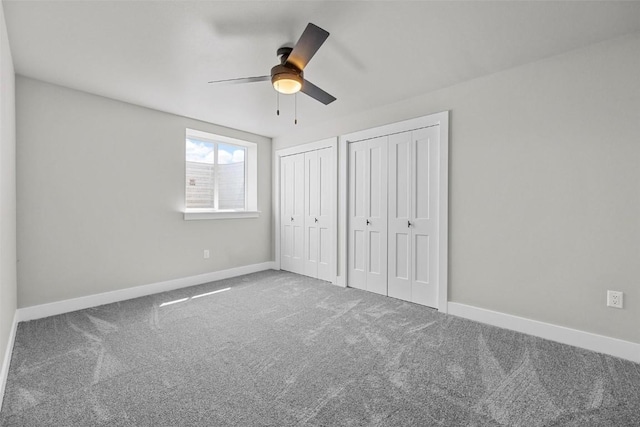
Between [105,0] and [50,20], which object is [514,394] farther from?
[50,20]

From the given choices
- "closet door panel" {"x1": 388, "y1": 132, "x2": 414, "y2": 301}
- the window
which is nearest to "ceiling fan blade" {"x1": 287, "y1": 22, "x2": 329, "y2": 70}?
"closet door panel" {"x1": 388, "y1": 132, "x2": 414, "y2": 301}

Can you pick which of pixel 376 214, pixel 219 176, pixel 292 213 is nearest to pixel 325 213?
pixel 292 213

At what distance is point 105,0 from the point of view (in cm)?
179

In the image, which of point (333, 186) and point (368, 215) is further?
point (333, 186)

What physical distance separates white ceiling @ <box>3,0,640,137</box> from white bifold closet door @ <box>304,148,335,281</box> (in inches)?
56.9

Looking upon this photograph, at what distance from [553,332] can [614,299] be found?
1.65 ft

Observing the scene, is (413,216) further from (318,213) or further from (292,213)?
(292,213)

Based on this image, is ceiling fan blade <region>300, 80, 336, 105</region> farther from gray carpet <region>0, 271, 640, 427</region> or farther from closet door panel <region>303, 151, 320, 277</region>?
gray carpet <region>0, 271, 640, 427</region>

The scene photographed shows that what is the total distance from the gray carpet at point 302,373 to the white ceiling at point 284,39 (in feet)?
7.80

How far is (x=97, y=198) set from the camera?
328 cm

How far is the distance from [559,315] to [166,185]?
448 cm

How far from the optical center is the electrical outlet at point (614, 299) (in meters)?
2.19

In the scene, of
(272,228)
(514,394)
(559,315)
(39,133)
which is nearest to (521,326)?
(559,315)

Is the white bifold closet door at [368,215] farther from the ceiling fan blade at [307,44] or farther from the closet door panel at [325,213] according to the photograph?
the ceiling fan blade at [307,44]
